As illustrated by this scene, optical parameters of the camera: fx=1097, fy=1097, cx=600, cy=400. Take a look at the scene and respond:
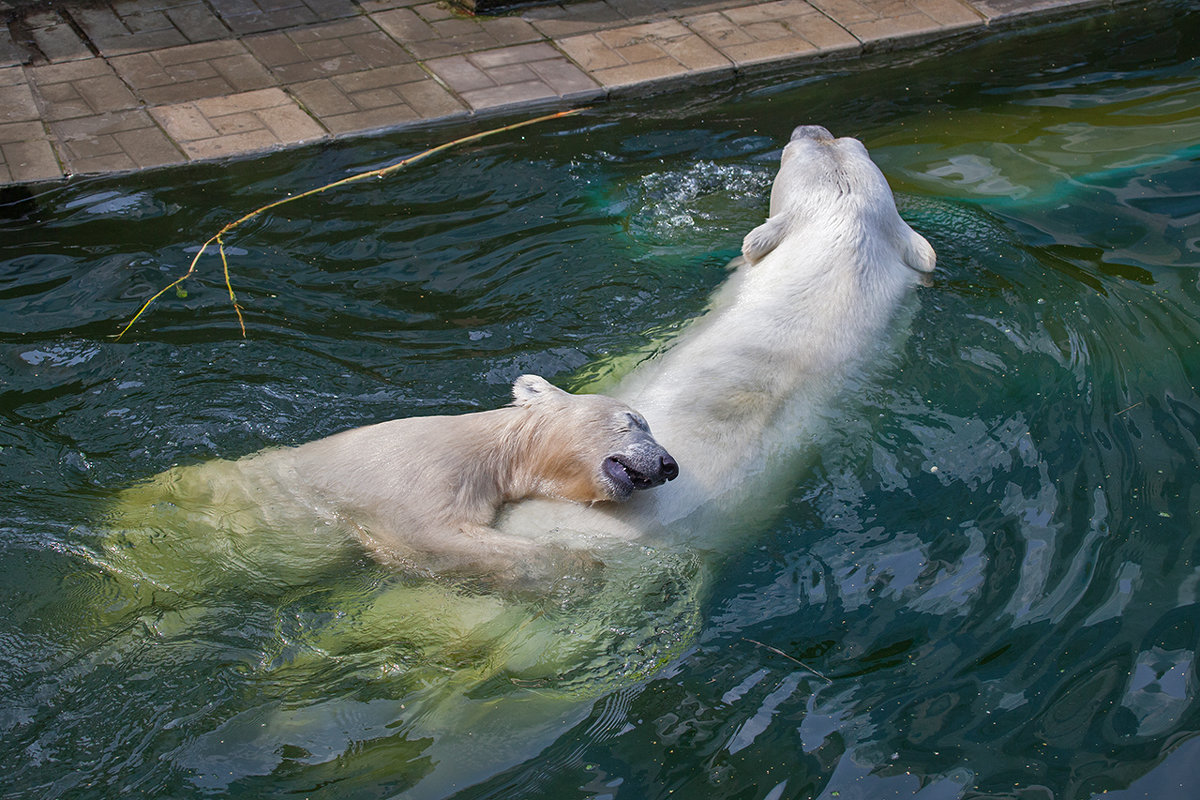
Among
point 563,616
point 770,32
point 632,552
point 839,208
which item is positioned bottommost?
point 563,616

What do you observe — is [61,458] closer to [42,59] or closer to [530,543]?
[530,543]

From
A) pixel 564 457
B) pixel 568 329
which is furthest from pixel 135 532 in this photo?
pixel 568 329

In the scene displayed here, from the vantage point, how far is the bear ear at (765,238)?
5660 mm

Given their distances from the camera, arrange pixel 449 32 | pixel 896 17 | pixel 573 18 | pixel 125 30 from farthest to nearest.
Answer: pixel 896 17 → pixel 573 18 → pixel 449 32 → pixel 125 30

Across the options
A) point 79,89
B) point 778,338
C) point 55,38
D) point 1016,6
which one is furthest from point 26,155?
point 1016,6

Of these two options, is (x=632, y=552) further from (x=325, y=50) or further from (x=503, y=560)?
(x=325, y=50)

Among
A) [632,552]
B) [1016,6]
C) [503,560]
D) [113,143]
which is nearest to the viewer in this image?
[503,560]

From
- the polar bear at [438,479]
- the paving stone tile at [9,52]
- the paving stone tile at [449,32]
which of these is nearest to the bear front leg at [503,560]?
the polar bear at [438,479]

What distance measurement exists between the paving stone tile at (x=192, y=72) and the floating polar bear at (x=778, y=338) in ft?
12.4

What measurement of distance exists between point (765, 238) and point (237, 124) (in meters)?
3.54

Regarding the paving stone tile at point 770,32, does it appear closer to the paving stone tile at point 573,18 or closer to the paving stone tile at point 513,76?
the paving stone tile at point 573,18

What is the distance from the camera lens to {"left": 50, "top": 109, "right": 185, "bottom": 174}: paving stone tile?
6512 millimetres

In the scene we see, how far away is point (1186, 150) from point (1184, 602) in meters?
4.11

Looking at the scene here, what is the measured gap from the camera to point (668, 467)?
12.8 ft
